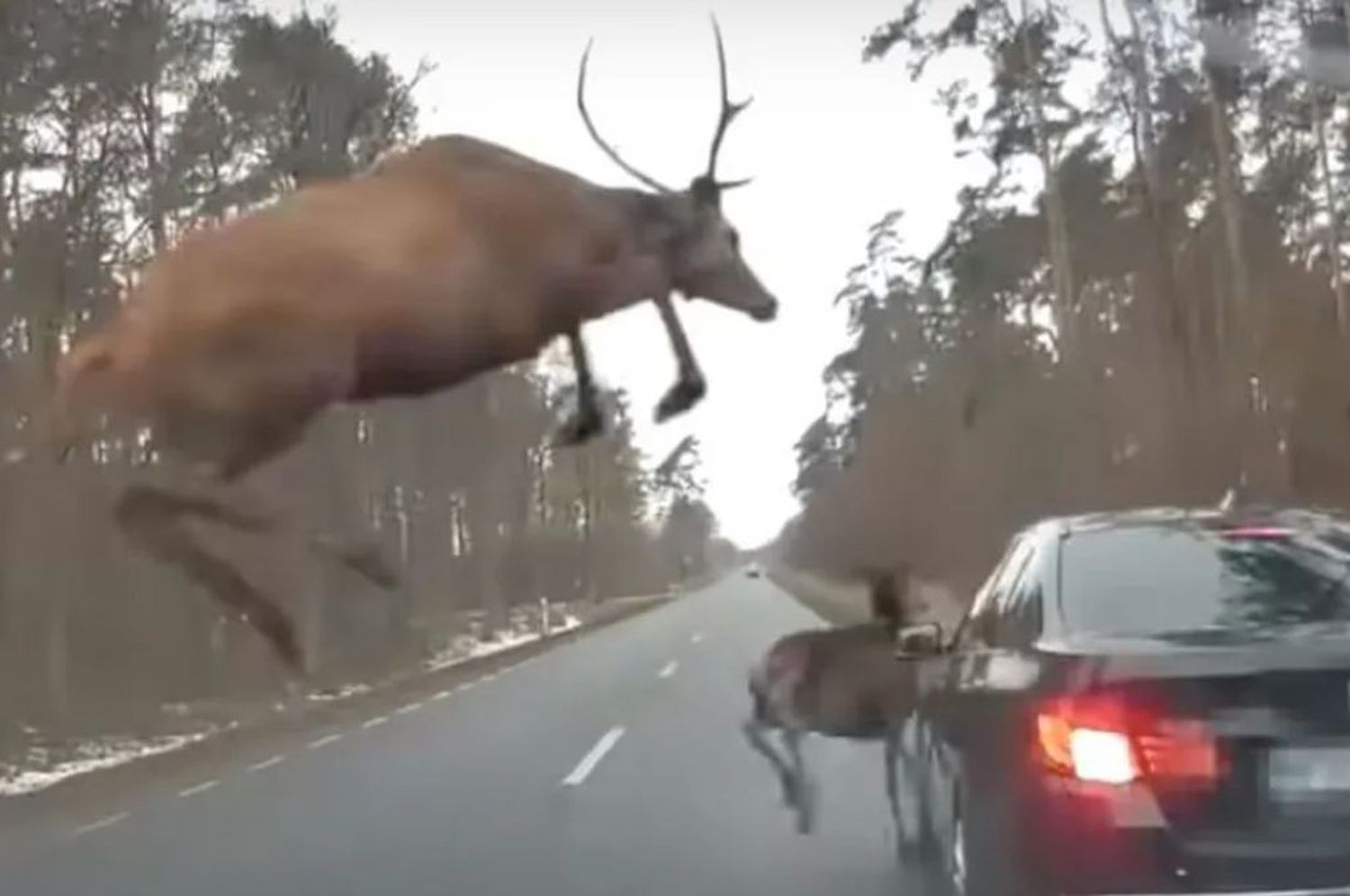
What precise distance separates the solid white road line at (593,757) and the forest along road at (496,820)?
0.08 feet

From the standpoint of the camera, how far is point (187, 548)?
3096 millimetres

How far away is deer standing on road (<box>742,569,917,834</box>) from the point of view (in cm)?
1374

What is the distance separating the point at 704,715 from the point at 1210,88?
1113 centimetres

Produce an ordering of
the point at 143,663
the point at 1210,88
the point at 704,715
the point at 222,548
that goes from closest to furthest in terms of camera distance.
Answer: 1. the point at 222,548
2. the point at 143,663
3. the point at 704,715
4. the point at 1210,88

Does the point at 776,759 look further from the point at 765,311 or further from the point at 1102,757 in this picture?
the point at 765,311

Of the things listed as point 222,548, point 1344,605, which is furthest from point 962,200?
point 222,548

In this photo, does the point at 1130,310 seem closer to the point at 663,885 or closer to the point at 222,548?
the point at 663,885

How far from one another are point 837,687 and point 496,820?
84.1 inches

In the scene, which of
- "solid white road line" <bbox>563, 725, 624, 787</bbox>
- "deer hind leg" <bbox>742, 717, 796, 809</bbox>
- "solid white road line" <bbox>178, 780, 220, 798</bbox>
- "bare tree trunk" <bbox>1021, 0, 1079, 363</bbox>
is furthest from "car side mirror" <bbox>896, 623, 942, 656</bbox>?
"bare tree trunk" <bbox>1021, 0, 1079, 363</bbox>

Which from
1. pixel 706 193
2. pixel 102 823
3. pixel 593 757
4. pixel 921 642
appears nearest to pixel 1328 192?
pixel 593 757

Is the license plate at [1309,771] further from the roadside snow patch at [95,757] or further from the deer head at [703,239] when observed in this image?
the roadside snow patch at [95,757]

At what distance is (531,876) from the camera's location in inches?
449

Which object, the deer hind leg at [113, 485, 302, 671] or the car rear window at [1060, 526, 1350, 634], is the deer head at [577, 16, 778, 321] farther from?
the car rear window at [1060, 526, 1350, 634]

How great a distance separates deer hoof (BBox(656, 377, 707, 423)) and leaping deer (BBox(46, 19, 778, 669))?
4 centimetres
